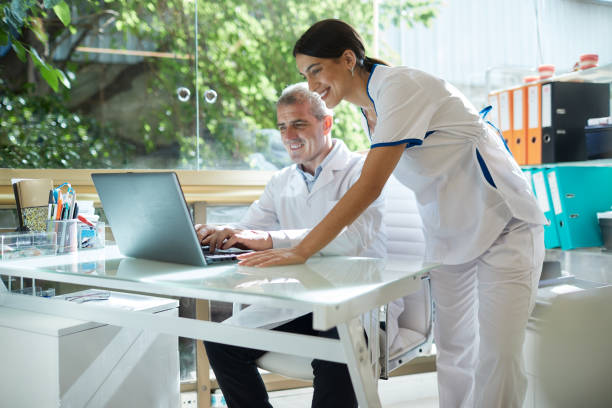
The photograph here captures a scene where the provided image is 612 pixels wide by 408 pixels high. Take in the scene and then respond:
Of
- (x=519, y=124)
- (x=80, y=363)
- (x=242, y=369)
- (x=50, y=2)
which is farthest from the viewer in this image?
(x=519, y=124)

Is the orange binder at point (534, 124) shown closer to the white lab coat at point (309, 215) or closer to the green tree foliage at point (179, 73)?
the white lab coat at point (309, 215)

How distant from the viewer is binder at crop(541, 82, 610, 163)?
2.26m

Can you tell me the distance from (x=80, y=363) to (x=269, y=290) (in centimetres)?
70

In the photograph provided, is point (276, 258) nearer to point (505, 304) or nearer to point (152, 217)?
point (152, 217)

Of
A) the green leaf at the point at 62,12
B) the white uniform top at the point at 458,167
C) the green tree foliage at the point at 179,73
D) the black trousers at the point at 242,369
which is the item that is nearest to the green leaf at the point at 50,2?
the green leaf at the point at 62,12

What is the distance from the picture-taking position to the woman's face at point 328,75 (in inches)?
57.5

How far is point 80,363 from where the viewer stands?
1359mm

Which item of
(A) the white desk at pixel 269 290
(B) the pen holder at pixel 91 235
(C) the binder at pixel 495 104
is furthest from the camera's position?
(C) the binder at pixel 495 104

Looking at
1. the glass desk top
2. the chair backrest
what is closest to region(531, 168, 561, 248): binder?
the chair backrest

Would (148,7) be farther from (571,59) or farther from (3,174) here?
(571,59)

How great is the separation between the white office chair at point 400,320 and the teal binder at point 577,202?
805 mm

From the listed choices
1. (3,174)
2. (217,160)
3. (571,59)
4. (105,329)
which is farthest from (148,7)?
(571,59)

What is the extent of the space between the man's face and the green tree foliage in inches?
30.6

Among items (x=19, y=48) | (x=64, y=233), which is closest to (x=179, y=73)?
(x=19, y=48)
